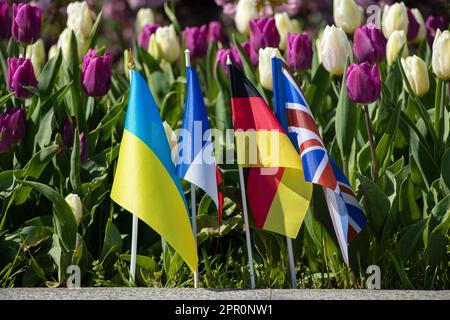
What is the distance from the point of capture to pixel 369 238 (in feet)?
10.3

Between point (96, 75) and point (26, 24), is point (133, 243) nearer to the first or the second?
point (96, 75)

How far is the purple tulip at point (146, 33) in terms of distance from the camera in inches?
198

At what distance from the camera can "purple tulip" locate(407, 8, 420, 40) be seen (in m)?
4.40

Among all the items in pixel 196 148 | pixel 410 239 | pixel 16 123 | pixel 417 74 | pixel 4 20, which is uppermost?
pixel 4 20

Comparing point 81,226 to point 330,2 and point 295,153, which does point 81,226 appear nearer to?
point 295,153

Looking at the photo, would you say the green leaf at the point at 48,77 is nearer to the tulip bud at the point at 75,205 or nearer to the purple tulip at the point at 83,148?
the purple tulip at the point at 83,148

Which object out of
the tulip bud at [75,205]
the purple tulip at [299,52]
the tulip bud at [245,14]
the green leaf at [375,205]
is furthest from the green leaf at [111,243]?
the tulip bud at [245,14]

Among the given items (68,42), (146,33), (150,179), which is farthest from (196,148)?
(146,33)

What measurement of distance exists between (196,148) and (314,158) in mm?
362

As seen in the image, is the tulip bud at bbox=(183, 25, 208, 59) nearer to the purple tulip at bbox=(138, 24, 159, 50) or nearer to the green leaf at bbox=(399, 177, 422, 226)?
the purple tulip at bbox=(138, 24, 159, 50)

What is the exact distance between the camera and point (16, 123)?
3443 mm

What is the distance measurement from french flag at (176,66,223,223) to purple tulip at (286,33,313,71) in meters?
0.95

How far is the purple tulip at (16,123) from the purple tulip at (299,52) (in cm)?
108

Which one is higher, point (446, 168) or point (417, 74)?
point (417, 74)
